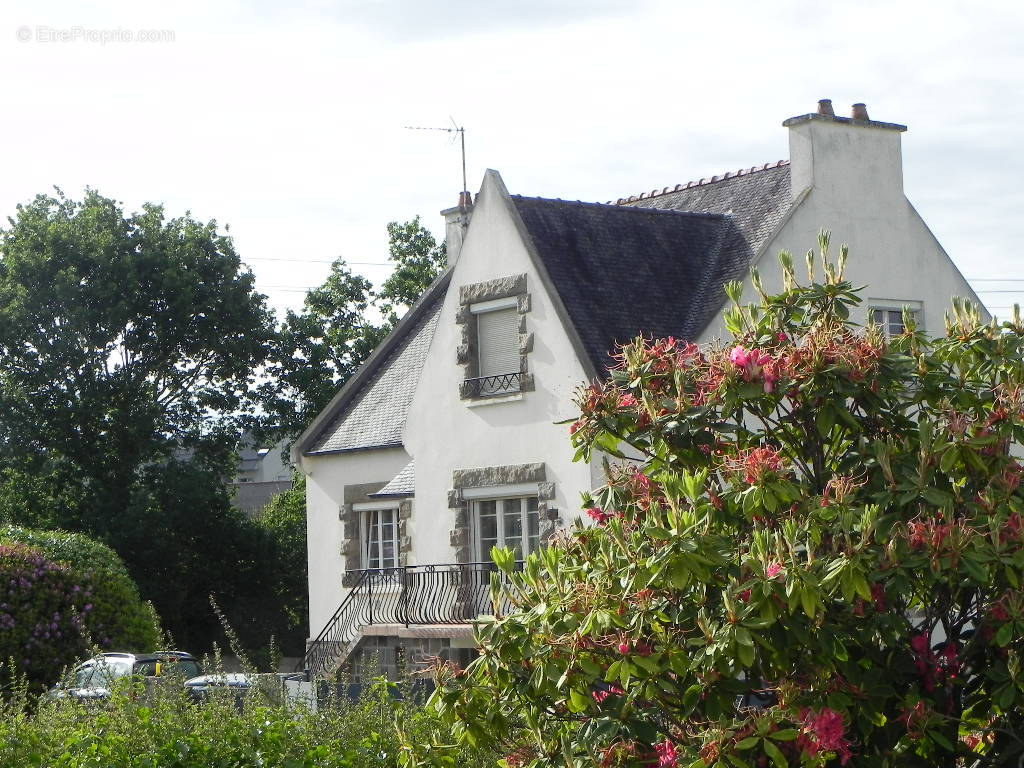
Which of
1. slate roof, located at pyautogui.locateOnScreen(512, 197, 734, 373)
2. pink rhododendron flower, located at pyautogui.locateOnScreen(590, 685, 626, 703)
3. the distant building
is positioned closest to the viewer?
pink rhododendron flower, located at pyautogui.locateOnScreen(590, 685, 626, 703)

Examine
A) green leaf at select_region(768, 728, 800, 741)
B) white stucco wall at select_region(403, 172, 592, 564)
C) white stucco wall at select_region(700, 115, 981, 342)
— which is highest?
white stucco wall at select_region(700, 115, 981, 342)

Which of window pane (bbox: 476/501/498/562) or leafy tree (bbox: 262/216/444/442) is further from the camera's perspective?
leafy tree (bbox: 262/216/444/442)

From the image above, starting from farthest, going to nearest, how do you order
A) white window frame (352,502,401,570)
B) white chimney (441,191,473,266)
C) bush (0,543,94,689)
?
white chimney (441,191,473,266)
white window frame (352,502,401,570)
bush (0,543,94,689)

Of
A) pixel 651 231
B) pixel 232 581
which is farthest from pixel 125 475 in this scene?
pixel 651 231

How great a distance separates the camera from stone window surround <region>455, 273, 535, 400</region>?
1988 centimetres

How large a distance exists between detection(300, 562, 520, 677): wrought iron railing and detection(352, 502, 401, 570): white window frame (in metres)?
0.65

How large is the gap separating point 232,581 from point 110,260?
8.51 metres

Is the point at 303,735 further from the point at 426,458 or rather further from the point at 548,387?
the point at 426,458

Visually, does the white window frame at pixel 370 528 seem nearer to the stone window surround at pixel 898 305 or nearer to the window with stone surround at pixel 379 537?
the window with stone surround at pixel 379 537

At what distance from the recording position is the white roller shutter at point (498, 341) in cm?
2031

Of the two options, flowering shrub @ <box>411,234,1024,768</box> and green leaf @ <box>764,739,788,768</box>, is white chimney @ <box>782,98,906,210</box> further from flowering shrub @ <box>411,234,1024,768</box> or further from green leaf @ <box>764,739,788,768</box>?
green leaf @ <box>764,739,788,768</box>

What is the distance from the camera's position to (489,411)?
20500mm

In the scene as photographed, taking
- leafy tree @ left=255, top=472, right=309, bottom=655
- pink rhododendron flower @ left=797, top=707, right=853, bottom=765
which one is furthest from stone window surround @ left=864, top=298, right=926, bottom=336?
leafy tree @ left=255, top=472, right=309, bottom=655

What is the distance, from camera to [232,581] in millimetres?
35938
